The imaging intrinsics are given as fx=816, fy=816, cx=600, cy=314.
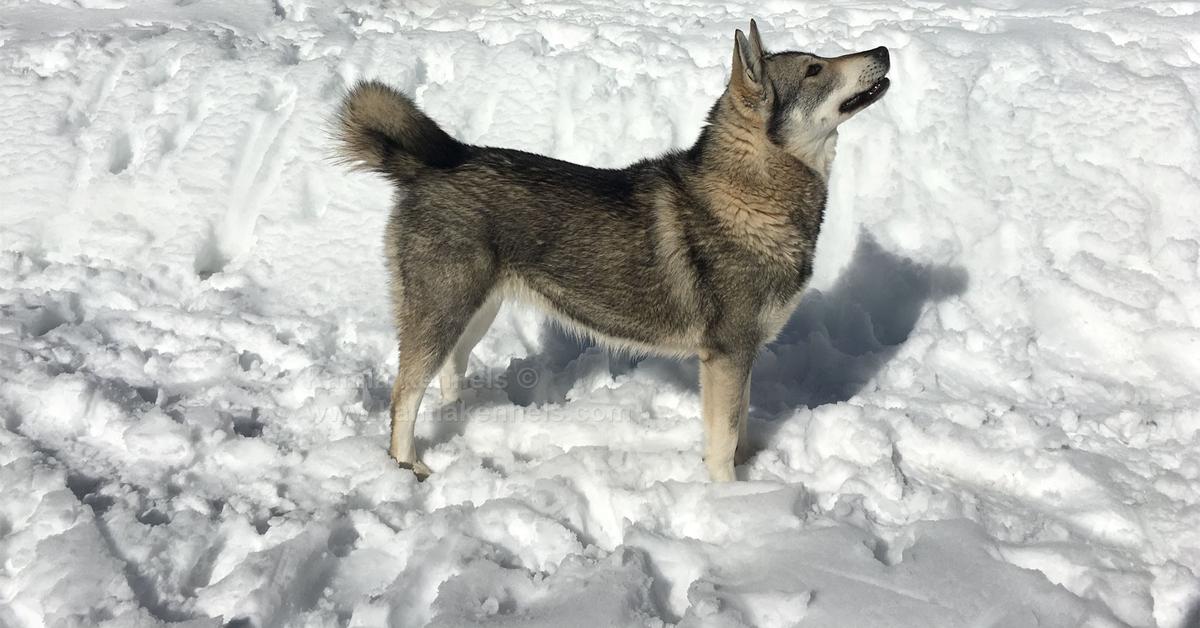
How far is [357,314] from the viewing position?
16.4ft

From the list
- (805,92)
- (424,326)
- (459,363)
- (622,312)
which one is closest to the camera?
(805,92)

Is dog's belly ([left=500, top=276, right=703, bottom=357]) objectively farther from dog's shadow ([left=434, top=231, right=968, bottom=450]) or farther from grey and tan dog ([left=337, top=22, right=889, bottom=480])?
dog's shadow ([left=434, top=231, right=968, bottom=450])

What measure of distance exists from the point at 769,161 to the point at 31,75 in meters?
5.74

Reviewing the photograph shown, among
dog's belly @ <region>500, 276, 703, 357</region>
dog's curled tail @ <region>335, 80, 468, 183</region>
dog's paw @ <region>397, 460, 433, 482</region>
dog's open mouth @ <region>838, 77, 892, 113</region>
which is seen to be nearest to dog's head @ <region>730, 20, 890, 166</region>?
dog's open mouth @ <region>838, 77, 892, 113</region>

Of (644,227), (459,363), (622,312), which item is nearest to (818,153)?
(644,227)

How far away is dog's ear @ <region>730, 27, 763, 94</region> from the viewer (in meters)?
3.44

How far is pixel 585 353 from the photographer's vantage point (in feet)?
16.2

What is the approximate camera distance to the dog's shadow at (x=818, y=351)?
4.65 m

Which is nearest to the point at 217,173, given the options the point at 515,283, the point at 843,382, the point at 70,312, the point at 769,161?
the point at 70,312

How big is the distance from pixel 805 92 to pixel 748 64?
0.32 metres

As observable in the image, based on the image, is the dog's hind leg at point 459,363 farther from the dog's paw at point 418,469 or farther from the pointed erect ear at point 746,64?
the pointed erect ear at point 746,64

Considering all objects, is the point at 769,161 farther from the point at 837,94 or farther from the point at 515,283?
the point at 515,283

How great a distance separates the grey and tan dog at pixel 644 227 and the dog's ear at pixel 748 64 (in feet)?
0.08

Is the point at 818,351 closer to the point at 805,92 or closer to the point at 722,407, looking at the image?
the point at 722,407
